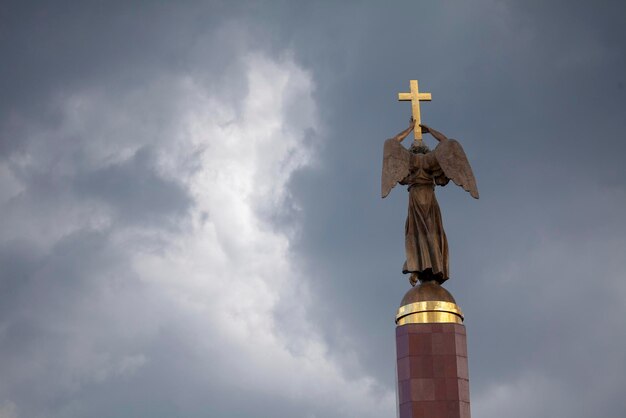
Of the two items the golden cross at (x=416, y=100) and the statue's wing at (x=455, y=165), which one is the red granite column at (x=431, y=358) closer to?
the statue's wing at (x=455, y=165)

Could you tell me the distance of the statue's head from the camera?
32.2m

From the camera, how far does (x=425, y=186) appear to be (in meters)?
32.0

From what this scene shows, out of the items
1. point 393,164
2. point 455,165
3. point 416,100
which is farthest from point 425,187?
point 416,100

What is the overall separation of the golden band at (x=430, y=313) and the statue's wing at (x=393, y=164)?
12.3ft

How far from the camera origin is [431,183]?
32062 mm

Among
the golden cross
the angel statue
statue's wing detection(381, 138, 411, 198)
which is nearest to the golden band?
the angel statue

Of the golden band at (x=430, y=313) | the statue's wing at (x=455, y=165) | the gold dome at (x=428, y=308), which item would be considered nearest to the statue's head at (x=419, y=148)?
the statue's wing at (x=455, y=165)

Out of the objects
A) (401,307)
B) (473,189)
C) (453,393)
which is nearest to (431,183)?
(473,189)

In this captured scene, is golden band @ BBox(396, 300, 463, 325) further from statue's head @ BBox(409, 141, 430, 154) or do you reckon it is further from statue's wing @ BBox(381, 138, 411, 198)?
statue's head @ BBox(409, 141, 430, 154)

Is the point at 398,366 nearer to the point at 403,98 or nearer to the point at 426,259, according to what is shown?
the point at 426,259

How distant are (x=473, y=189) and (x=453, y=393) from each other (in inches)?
269

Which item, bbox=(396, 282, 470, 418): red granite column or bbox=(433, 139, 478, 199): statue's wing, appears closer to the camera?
bbox=(396, 282, 470, 418): red granite column

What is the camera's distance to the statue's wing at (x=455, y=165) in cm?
A: 3128

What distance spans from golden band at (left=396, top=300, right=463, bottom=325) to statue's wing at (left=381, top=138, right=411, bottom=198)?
12.3 feet
